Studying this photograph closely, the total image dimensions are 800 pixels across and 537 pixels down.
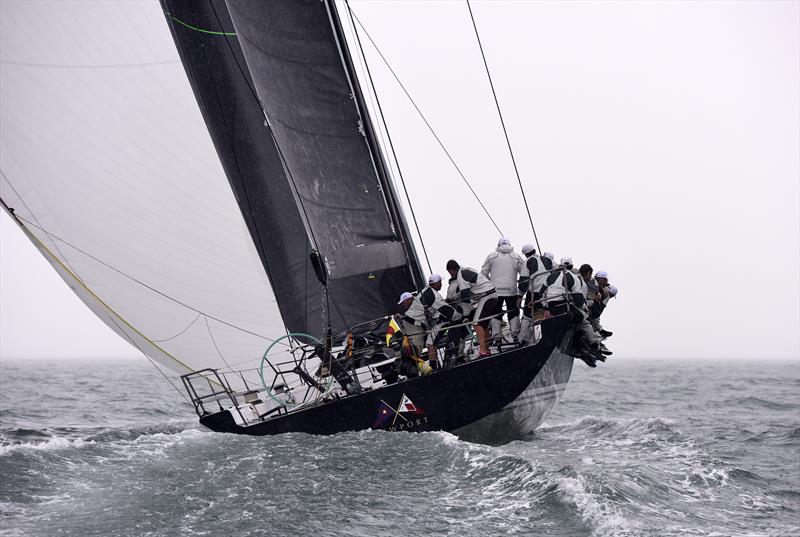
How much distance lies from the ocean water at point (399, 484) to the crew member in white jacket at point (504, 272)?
1.72 meters

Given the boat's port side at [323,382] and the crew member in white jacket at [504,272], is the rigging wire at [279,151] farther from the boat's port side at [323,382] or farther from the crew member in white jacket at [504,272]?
the crew member in white jacket at [504,272]

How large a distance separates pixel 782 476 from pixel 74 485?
7684mm

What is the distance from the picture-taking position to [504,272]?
11141mm

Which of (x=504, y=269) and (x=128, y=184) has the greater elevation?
(x=128, y=184)

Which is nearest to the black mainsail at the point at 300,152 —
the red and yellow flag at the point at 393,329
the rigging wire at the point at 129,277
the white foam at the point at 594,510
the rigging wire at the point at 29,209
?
the rigging wire at the point at 129,277

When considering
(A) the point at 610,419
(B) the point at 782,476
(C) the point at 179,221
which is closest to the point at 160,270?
(C) the point at 179,221

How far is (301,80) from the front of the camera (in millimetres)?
12156

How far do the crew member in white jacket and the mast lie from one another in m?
1.55

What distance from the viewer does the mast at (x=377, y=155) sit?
1212 centimetres

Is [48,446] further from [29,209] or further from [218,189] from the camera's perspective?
[218,189]

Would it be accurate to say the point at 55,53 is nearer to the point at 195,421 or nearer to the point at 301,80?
the point at 301,80

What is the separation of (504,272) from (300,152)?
3.17 meters

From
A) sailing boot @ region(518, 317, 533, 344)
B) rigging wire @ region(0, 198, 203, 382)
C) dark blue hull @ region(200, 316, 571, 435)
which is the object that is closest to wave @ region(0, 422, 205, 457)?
rigging wire @ region(0, 198, 203, 382)

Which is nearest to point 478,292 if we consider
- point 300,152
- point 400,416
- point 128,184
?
point 400,416
